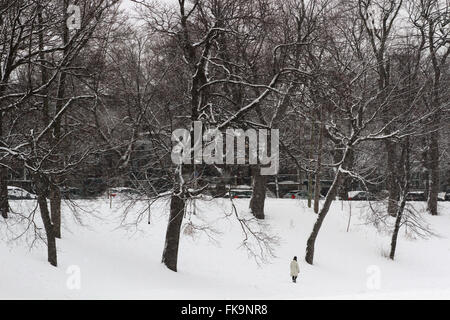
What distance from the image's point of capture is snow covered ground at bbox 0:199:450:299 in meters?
13.4

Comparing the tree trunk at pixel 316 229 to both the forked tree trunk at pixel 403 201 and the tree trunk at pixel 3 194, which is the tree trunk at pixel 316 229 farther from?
the tree trunk at pixel 3 194

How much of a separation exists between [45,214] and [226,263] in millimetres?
7577

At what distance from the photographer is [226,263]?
19094 mm

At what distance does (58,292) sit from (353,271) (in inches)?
476

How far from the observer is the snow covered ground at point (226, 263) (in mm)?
13352

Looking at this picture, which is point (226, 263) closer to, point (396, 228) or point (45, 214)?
point (45, 214)

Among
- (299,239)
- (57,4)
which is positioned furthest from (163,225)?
(57,4)

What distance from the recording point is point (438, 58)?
95.8 feet

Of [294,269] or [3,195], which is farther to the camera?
[294,269]

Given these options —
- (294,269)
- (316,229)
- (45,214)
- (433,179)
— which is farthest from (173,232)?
(433,179)

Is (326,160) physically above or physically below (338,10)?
below

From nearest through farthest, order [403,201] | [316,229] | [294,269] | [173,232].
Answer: [173,232], [294,269], [316,229], [403,201]

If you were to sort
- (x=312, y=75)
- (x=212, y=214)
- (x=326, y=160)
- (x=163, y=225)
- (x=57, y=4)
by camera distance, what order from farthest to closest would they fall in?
(x=326, y=160)
(x=212, y=214)
(x=163, y=225)
(x=312, y=75)
(x=57, y=4)
